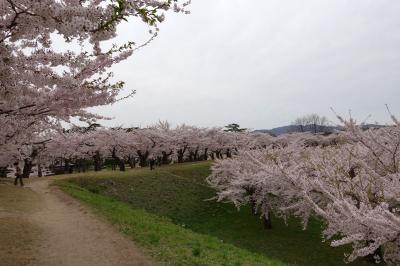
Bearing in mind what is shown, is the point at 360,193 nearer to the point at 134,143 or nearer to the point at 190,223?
the point at 190,223

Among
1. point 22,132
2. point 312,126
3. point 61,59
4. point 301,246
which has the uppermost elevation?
point 312,126

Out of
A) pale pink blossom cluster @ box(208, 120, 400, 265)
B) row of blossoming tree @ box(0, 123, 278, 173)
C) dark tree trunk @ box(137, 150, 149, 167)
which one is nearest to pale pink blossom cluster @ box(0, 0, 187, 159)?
pale pink blossom cluster @ box(208, 120, 400, 265)

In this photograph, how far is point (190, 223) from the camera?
111ft

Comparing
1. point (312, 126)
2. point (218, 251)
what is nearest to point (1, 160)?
point (218, 251)

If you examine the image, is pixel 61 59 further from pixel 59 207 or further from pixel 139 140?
pixel 139 140

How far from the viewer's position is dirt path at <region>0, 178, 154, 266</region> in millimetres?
13523

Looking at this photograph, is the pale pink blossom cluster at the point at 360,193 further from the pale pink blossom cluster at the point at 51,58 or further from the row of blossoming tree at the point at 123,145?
the row of blossoming tree at the point at 123,145

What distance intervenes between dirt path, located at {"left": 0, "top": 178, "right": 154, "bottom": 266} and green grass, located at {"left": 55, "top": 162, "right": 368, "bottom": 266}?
826mm

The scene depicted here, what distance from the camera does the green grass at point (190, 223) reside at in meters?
16.0

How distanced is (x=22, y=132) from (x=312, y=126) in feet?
491

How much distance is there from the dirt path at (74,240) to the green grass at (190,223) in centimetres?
83

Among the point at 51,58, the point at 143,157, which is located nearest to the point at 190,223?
the point at 51,58

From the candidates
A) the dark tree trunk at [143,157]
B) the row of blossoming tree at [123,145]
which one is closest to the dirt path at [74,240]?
the row of blossoming tree at [123,145]

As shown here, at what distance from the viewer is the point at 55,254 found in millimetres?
14203
